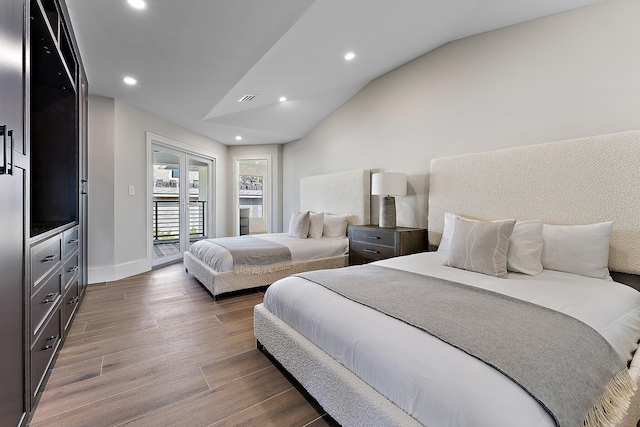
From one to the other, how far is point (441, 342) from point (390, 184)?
238cm

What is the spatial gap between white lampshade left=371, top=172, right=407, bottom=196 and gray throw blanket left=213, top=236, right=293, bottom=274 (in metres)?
1.32

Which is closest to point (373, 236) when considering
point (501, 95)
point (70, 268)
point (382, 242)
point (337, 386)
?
point (382, 242)

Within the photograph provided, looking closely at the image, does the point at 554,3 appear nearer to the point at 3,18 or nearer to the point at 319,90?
the point at 319,90

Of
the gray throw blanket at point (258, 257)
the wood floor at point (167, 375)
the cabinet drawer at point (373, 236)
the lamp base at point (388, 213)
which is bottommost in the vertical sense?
the wood floor at point (167, 375)

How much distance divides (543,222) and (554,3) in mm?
1730

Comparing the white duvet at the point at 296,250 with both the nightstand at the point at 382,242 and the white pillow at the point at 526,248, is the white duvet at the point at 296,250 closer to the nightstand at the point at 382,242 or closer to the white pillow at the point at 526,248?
the nightstand at the point at 382,242

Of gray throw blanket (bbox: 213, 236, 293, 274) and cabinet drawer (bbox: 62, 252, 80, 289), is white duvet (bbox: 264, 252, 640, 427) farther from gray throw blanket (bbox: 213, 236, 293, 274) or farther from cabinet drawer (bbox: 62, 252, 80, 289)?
cabinet drawer (bbox: 62, 252, 80, 289)

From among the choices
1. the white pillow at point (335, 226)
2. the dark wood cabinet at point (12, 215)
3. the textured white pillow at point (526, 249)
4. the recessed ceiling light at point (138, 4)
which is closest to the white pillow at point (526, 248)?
the textured white pillow at point (526, 249)

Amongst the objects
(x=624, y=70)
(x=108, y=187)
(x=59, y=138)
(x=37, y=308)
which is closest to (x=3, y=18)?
(x=37, y=308)

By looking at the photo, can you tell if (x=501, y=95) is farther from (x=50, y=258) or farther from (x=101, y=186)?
(x=101, y=186)

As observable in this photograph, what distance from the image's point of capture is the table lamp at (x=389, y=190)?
322 cm

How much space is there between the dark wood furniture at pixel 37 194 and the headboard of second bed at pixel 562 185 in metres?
3.11

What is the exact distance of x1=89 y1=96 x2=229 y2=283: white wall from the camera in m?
3.60

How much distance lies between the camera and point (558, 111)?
2.31m
